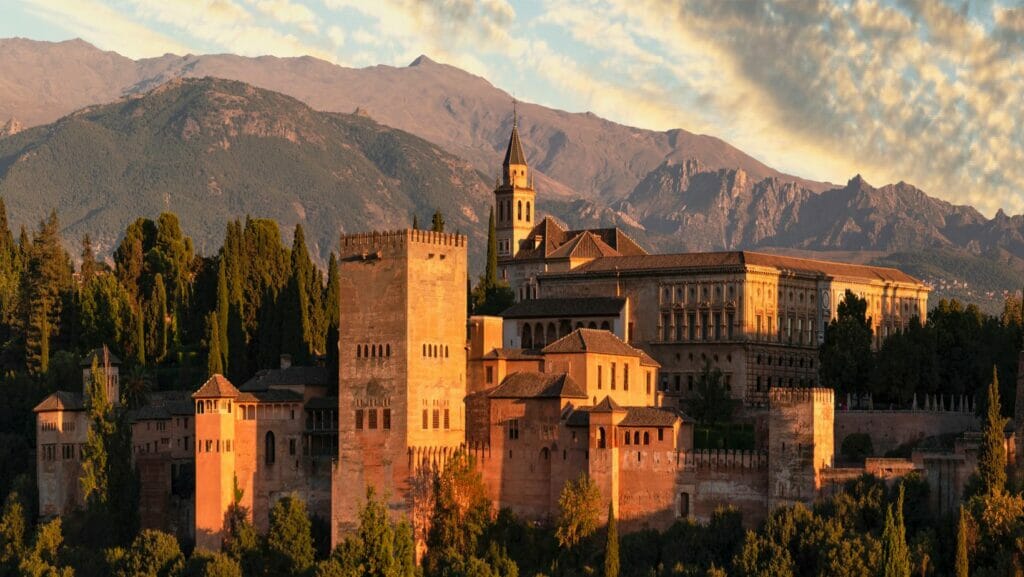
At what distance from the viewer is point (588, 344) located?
3253 inches

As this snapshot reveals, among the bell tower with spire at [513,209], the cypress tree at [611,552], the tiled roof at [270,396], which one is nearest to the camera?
the cypress tree at [611,552]

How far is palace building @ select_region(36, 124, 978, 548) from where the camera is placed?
74750mm

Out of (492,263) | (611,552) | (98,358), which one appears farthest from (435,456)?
(492,263)

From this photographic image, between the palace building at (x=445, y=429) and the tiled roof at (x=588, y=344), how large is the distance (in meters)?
0.09

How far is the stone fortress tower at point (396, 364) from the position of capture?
79.6 metres

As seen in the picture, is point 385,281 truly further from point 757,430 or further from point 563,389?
point 757,430

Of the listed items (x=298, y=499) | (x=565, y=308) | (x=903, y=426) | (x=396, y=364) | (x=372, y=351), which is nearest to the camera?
(x=396, y=364)

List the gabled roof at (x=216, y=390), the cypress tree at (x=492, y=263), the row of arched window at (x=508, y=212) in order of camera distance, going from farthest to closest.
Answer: the row of arched window at (x=508, y=212), the cypress tree at (x=492, y=263), the gabled roof at (x=216, y=390)

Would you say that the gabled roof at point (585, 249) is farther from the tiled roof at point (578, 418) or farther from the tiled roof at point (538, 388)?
the tiled roof at point (578, 418)

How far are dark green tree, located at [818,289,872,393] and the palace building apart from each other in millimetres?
3806

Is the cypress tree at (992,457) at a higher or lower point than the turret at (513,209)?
lower

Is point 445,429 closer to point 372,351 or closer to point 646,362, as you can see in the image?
point 372,351

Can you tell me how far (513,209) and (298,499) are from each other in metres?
43.2

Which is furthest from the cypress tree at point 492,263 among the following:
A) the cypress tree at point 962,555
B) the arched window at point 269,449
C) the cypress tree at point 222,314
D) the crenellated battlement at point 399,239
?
→ the cypress tree at point 962,555
